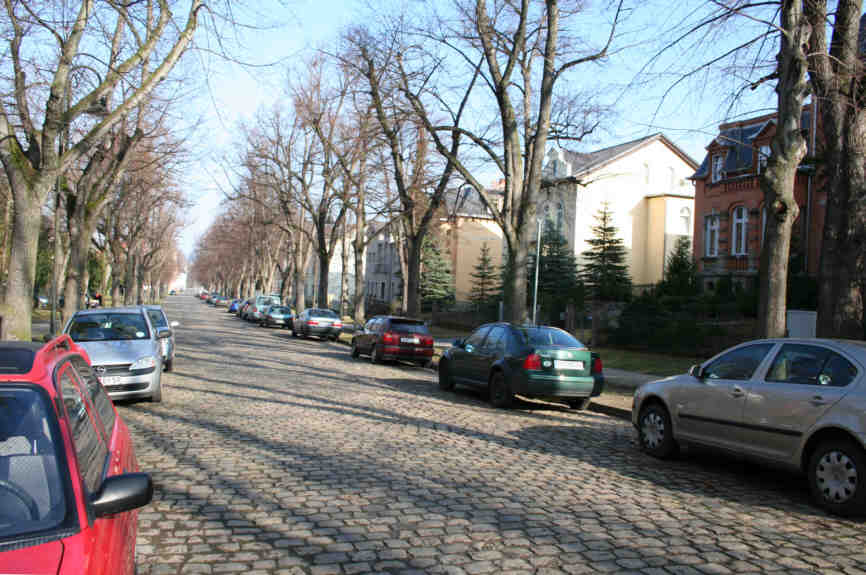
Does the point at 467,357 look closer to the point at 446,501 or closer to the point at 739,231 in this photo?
the point at 446,501

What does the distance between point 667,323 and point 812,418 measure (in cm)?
1731

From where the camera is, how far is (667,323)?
2359 centimetres

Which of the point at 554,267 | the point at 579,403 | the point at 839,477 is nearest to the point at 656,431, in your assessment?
the point at 839,477

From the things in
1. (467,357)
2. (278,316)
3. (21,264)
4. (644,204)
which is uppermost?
(644,204)

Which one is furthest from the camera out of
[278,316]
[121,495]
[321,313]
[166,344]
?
[278,316]

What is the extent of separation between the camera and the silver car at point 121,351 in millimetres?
11266

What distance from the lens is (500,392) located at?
43.1ft

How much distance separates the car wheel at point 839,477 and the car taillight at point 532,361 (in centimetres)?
592

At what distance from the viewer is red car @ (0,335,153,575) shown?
2502mm

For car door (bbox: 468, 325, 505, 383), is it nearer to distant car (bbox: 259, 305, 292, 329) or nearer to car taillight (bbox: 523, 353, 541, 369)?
car taillight (bbox: 523, 353, 541, 369)

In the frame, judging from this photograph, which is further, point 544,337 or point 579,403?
point 579,403

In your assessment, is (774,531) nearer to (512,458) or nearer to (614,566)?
(614,566)

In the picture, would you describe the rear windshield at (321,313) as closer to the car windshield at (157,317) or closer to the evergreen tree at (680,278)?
the car windshield at (157,317)

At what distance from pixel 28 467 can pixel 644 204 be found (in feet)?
160
